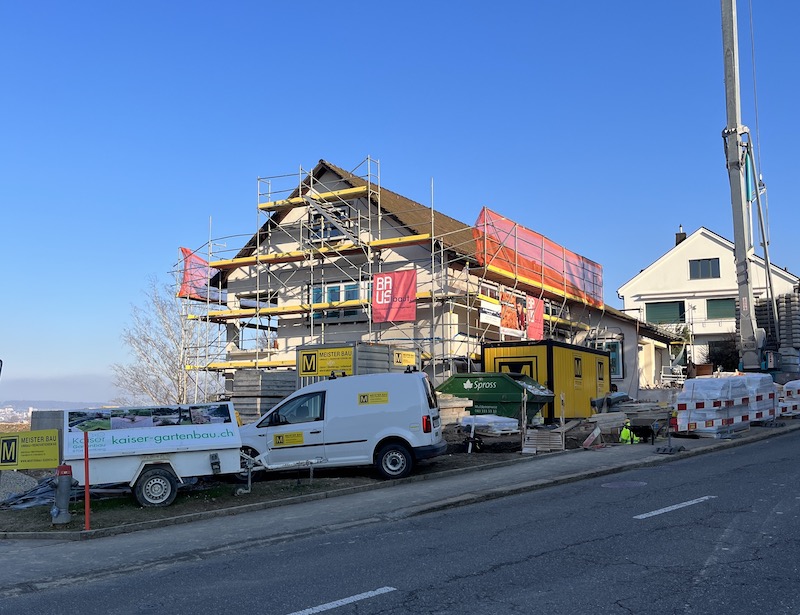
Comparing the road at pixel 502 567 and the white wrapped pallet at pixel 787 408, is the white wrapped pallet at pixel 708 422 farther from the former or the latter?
the road at pixel 502 567

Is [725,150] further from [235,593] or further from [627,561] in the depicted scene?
[235,593]

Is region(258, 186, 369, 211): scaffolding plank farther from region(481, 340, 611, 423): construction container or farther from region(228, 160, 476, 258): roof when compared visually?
region(481, 340, 611, 423): construction container

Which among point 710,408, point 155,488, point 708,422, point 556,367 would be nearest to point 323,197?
point 556,367

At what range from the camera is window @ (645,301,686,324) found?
5741 cm

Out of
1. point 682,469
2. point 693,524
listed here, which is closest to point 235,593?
point 693,524

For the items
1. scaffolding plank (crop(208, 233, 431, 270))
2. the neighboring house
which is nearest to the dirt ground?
scaffolding plank (crop(208, 233, 431, 270))

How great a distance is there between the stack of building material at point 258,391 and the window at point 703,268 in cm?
4304

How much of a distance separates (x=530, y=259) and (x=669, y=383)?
1451cm

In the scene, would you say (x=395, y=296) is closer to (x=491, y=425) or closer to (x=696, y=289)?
(x=491, y=425)

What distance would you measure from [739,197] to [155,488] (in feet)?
82.8

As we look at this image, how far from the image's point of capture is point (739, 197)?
29.5 meters

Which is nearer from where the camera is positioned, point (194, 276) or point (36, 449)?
point (36, 449)

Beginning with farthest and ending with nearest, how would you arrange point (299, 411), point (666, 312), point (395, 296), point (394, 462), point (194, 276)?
point (666, 312)
point (194, 276)
point (395, 296)
point (299, 411)
point (394, 462)

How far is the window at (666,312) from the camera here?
57406 mm
